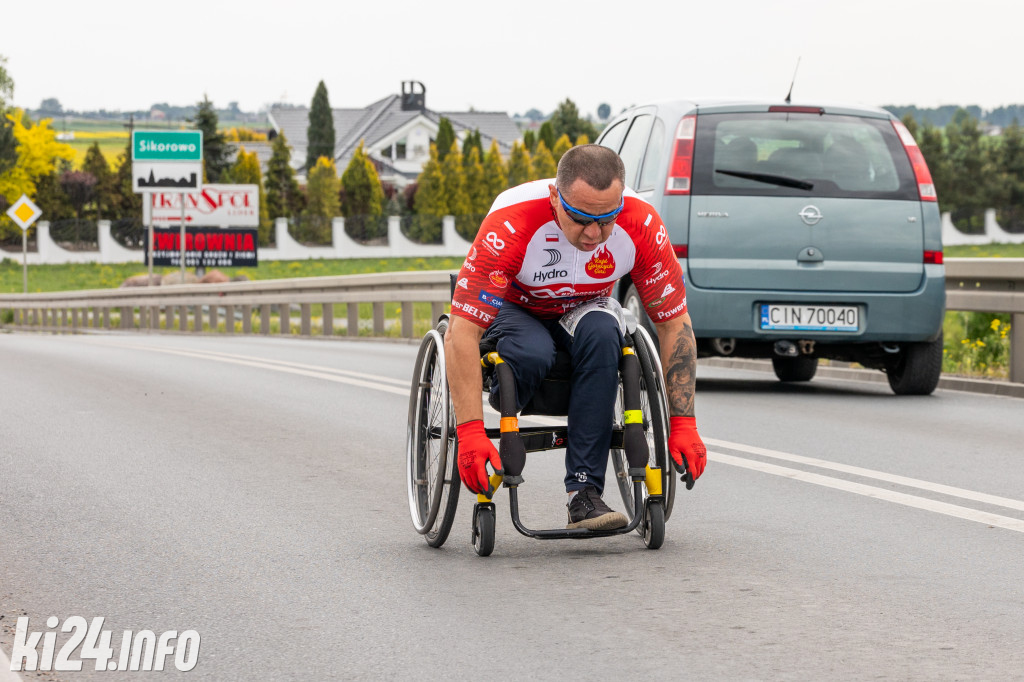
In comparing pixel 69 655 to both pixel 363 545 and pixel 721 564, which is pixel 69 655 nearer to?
pixel 363 545

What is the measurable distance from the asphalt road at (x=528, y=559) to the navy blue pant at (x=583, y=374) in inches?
13.7

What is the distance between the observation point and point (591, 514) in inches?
209

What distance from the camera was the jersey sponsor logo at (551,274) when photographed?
5.34 meters

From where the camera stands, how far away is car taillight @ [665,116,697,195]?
34.3 ft

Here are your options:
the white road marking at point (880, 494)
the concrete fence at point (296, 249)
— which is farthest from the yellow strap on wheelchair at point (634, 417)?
the concrete fence at point (296, 249)

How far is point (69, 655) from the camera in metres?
4.18

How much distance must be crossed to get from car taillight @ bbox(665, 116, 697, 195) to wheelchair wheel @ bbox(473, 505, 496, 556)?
5.44 metres

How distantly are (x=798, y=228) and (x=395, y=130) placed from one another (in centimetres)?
11497

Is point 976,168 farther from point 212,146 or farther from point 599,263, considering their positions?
point 599,263

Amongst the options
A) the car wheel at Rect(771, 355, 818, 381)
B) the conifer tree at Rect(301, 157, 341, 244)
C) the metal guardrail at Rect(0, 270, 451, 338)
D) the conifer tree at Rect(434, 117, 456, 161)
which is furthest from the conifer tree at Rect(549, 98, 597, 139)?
the car wheel at Rect(771, 355, 818, 381)

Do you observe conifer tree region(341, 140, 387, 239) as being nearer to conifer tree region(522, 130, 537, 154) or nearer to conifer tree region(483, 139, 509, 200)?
conifer tree region(483, 139, 509, 200)

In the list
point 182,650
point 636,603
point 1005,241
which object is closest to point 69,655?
point 182,650

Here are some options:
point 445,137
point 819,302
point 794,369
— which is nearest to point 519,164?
point 445,137

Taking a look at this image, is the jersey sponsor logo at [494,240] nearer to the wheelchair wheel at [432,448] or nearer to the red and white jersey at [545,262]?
the red and white jersey at [545,262]
